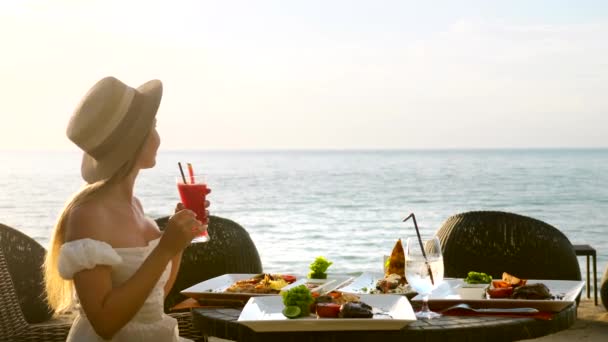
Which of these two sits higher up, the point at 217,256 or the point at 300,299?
the point at 300,299

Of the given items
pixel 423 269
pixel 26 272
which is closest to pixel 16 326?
pixel 26 272

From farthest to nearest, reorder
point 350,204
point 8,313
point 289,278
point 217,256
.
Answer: point 350,204 < point 217,256 < point 8,313 < point 289,278

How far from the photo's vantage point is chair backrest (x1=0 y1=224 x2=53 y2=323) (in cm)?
389

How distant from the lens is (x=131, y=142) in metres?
2.44

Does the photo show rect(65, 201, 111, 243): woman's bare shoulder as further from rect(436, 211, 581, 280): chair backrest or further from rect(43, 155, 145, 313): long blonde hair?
rect(436, 211, 581, 280): chair backrest

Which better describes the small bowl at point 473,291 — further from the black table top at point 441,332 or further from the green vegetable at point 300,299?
the green vegetable at point 300,299

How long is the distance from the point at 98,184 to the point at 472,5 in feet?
150

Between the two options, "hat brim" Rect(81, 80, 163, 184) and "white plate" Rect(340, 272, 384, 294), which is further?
"white plate" Rect(340, 272, 384, 294)

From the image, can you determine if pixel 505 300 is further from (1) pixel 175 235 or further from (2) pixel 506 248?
(2) pixel 506 248

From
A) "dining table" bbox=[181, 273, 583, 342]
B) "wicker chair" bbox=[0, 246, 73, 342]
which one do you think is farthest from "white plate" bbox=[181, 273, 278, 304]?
"wicker chair" bbox=[0, 246, 73, 342]

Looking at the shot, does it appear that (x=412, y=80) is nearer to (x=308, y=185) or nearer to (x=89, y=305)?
(x=308, y=185)

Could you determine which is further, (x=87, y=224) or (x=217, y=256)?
(x=217, y=256)

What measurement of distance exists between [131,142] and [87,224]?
0.25 metres

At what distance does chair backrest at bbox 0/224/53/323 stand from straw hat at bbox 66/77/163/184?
60.6 inches
